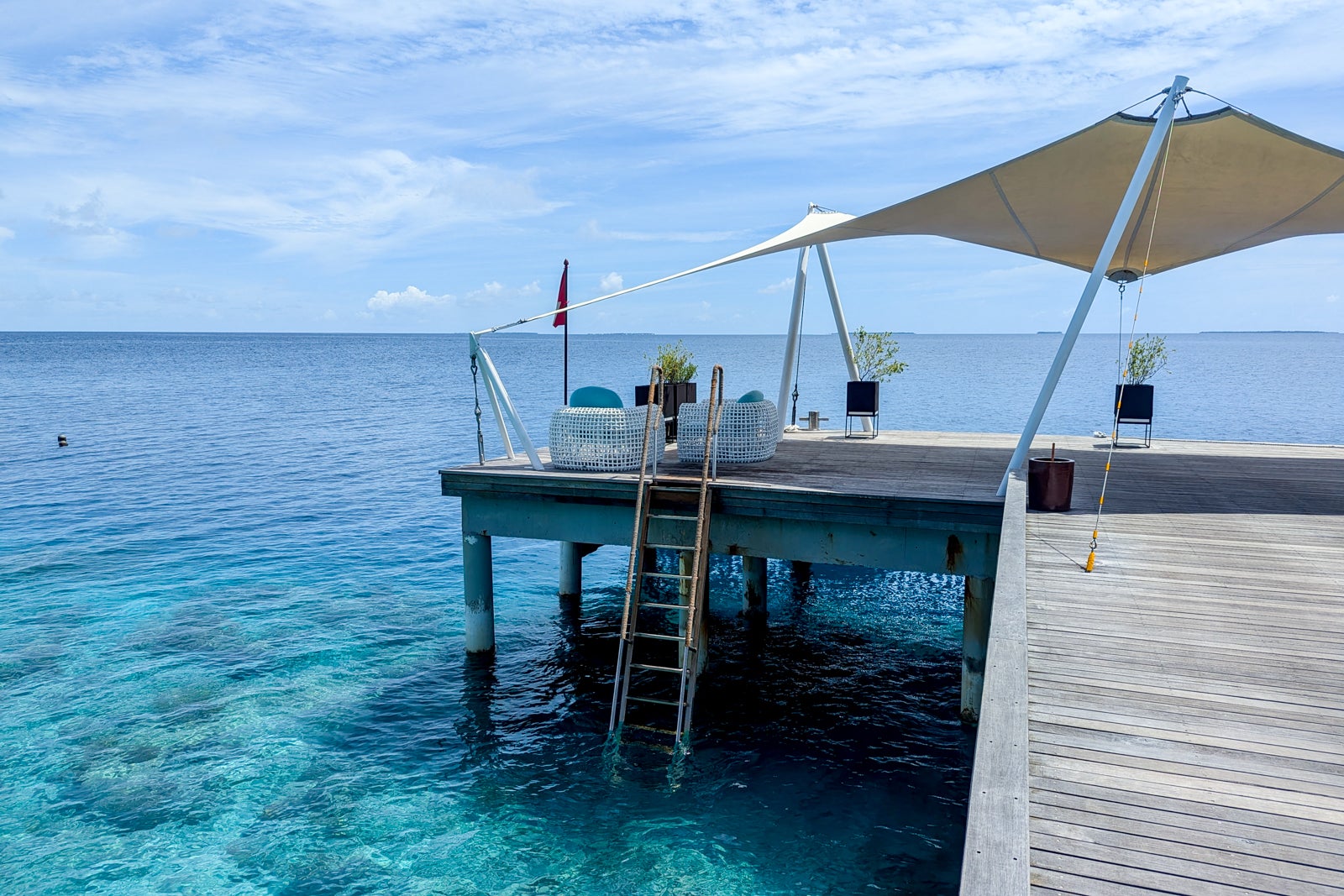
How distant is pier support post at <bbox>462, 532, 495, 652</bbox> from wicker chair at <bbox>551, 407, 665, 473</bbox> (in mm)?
1385

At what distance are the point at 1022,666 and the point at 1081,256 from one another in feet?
37.5

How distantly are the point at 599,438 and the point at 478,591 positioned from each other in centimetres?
250

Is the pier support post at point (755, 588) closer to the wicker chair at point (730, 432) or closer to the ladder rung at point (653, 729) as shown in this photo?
the wicker chair at point (730, 432)

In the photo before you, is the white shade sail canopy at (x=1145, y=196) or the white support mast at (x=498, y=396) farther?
the white support mast at (x=498, y=396)

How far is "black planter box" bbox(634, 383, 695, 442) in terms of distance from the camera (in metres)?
12.2

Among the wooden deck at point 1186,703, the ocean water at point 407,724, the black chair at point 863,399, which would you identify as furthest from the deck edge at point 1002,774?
the black chair at point 863,399

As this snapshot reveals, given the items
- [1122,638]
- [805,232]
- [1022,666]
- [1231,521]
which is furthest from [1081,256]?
[1022,666]

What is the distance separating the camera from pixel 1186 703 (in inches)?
168

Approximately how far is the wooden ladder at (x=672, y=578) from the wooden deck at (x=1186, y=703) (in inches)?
124

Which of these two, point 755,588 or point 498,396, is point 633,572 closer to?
point 498,396

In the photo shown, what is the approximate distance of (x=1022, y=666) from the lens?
4.31 meters

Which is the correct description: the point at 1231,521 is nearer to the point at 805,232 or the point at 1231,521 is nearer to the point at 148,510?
the point at 805,232

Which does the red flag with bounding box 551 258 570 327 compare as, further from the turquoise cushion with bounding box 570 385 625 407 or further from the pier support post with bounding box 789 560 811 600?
the pier support post with bounding box 789 560 811 600

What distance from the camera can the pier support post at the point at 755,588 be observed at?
41.8 ft
